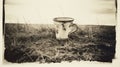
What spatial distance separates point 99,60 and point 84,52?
0.41ft

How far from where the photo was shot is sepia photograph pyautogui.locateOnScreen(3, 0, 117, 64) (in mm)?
1450

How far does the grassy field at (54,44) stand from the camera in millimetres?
1450

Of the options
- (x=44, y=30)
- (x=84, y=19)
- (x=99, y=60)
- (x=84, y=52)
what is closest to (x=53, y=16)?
(x=44, y=30)

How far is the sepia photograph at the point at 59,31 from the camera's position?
4.76ft

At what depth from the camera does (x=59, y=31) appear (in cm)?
148

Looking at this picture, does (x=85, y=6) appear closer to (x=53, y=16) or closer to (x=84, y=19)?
(x=84, y=19)

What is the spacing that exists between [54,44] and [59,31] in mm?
100

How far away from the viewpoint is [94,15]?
1.51 m

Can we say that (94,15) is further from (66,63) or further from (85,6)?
(66,63)

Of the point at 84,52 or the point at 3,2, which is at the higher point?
the point at 3,2

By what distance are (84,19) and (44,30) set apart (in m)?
0.30

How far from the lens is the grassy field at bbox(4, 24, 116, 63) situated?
145cm

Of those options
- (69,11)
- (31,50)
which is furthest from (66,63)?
(69,11)

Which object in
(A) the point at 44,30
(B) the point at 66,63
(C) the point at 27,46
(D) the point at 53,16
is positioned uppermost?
(D) the point at 53,16
